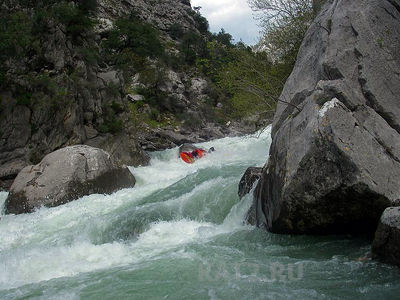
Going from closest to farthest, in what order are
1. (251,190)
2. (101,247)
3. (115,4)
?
(101,247) < (251,190) < (115,4)

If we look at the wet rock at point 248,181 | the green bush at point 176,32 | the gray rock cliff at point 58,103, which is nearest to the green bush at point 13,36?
the gray rock cliff at point 58,103

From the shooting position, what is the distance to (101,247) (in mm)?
7855

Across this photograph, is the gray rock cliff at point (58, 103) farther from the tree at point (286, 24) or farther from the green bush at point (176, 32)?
the green bush at point (176, 32)

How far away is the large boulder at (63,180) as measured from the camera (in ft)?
41.7

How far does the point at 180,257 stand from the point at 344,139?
339 cm

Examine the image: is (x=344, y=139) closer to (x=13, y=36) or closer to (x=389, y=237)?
(x=389, y=237)

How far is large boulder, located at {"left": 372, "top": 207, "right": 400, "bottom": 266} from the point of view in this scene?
203 inches

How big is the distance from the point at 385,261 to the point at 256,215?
297 centimetres

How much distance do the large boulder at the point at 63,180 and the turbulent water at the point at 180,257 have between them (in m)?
1.25

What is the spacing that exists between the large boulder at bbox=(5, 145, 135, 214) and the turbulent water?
1.25 metres

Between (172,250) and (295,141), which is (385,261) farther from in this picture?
(172,250)

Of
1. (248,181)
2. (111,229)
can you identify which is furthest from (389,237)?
(111,229)

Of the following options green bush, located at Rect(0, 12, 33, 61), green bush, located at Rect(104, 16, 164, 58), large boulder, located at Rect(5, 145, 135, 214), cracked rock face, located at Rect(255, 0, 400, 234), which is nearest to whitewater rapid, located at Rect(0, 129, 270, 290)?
large boulder, located at Rect(5, 145, 135, 214)

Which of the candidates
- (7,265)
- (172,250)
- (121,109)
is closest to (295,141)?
(172,250)
